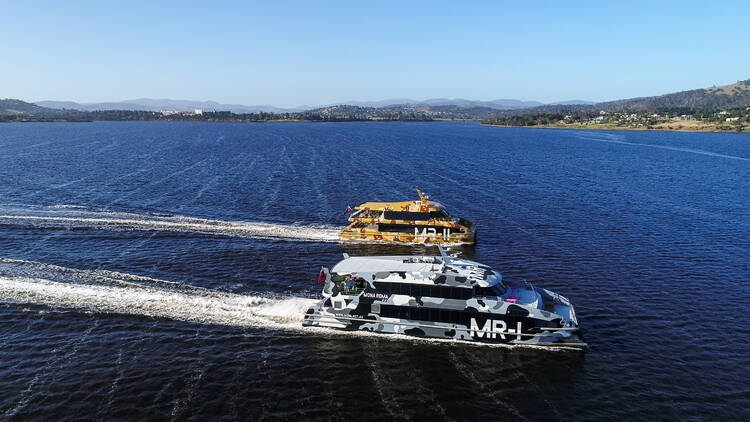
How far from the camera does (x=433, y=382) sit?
28594 millimetres

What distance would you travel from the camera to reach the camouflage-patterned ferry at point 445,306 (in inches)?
1265

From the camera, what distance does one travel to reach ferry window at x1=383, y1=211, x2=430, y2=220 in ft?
194

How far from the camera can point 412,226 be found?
193 ft

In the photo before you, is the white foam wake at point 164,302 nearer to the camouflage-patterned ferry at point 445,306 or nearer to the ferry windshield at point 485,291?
the camouflage-patterned ferry at point 445,306

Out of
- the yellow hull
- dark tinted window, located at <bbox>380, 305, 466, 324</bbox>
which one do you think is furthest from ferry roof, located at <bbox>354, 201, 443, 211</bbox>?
dark tinted window, located at <bbox>380, 305, 466, 324</bbox>

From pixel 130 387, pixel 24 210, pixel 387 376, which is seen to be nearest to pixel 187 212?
pixel 24 210

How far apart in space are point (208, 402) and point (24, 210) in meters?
58.0

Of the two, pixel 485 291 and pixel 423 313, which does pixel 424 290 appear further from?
pixel 485 291

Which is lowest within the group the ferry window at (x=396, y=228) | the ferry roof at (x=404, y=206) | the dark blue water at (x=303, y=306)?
the dark blue water at (x=303, y=306)

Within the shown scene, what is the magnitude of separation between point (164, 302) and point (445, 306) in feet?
77.6

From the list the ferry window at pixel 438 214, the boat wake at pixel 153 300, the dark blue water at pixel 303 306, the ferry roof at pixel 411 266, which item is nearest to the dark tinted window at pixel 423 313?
the boat wake at pixel 153 300

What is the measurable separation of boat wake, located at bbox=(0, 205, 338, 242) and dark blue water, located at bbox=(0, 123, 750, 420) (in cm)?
43

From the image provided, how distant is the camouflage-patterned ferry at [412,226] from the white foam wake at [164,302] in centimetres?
2115

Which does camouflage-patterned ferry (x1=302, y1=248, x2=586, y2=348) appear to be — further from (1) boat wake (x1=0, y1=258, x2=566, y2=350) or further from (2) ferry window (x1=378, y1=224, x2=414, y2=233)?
(2) ferry window (x1=378, y1=224, x2=414, y2=233)
